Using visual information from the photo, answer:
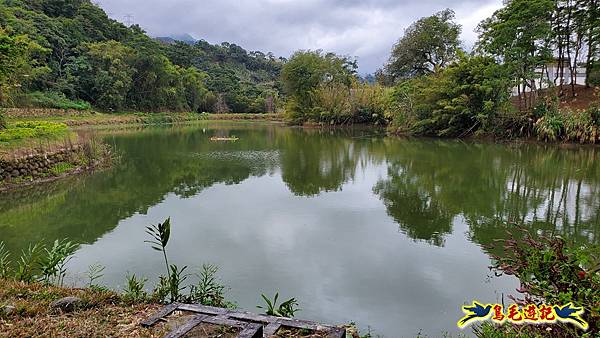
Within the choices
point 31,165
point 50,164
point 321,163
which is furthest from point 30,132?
point 321,163

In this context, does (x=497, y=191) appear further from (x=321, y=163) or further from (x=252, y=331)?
(x=252, y=331)

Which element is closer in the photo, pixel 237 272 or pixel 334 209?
pixel 237 272

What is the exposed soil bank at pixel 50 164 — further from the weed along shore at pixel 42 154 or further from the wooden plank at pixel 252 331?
the wooden plank at pixel 252 331

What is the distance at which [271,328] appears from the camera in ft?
8.75

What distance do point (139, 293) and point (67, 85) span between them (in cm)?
3600

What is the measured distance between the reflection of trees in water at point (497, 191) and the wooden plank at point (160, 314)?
3761mm

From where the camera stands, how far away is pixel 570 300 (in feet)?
6.89

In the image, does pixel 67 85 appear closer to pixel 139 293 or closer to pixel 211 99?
pixel 211 99

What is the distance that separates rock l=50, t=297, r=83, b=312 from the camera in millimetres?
2959

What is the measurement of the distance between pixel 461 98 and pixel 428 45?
8.80m

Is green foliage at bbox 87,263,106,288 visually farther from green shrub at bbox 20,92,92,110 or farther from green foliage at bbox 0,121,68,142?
green shrub at bbox 20,92,92,110

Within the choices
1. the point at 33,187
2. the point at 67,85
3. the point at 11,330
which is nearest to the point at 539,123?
the point at 33,187

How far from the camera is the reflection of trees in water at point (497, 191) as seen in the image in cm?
620

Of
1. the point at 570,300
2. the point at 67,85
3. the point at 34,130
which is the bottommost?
the point at 570,300
